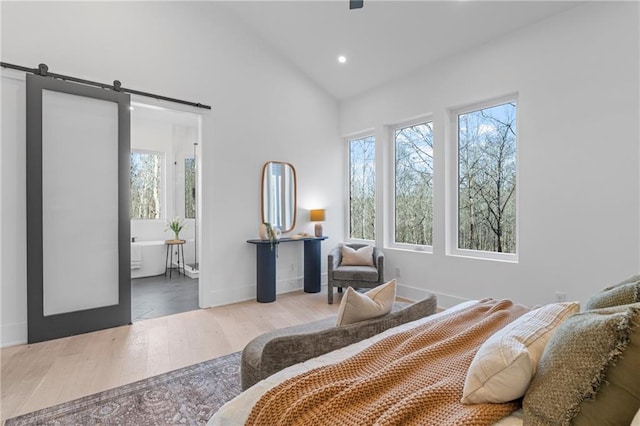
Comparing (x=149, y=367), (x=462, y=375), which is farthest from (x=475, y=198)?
(x=149, y=367)

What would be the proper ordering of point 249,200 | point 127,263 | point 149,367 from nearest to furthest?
1. point 149,367
2. point 127,263
3. point 249,200

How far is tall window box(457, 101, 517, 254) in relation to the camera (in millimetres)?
3600

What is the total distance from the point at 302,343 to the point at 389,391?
48 centimetres

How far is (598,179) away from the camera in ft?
9.50

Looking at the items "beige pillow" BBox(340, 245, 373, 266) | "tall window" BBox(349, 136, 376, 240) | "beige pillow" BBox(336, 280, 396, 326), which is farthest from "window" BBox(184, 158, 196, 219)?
"beige pillow" BBox(336, 280, 396, 326)

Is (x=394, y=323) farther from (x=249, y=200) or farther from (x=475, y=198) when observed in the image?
(x=249, y=200)

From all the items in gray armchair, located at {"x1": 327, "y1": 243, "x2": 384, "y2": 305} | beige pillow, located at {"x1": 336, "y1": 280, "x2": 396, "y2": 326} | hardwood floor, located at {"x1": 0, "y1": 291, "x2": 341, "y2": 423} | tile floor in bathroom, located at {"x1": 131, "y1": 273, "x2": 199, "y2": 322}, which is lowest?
hardwood floor, located at {"x1": 0, "y1": 291, "x2": 341, "y2": 423}

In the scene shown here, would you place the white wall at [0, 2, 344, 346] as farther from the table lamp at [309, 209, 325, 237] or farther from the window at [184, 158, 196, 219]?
the window at [184, 158, 196, 219]

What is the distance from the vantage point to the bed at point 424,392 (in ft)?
2.81

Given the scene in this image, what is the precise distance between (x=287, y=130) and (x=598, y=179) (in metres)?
3.71

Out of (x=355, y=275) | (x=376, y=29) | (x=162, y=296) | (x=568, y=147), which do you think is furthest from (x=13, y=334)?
(x=568, y=147)

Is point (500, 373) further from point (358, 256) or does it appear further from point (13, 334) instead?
point (13, 334)

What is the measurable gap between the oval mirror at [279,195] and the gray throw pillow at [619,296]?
3.79 meters

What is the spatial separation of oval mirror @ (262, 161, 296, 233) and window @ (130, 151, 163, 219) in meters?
3.23
